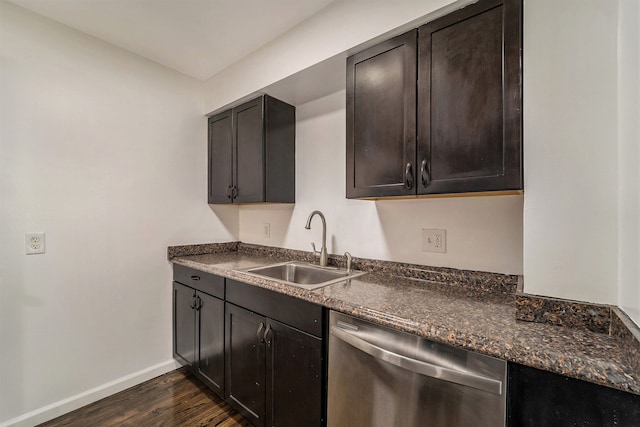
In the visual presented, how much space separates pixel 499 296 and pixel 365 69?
4.12 feet

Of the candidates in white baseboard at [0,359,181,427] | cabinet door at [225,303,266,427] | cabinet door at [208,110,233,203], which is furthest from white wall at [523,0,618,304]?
white baseboard at [0,359,181,427]

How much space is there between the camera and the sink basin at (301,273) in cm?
178

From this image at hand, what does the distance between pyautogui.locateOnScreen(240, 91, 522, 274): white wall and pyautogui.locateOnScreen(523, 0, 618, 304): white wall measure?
374 millimetres

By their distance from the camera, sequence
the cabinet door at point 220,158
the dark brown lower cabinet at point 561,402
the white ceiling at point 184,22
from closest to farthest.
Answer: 1. the dark brown lower cabinet at point 561,402
2. the white ceiling at point 184,22
3. the cabinet door at point 220,158

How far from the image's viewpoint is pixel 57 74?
5.77 ft

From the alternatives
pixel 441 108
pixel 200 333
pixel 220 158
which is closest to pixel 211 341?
pixel 200 333

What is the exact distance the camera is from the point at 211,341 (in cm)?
187

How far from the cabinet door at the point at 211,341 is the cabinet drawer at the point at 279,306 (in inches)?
7.8

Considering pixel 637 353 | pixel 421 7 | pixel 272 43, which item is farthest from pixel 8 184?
pixel 637 353

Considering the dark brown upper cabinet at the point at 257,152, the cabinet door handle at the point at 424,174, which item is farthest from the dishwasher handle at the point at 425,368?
the dark brown upper cabinet at the point at 257,152

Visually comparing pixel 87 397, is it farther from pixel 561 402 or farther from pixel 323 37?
pixel 323 37

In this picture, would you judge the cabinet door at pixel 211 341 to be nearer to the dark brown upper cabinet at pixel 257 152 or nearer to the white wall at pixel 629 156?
the dark brown upper cabinet at pixel 257 152

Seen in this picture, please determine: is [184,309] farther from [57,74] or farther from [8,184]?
[57,74]

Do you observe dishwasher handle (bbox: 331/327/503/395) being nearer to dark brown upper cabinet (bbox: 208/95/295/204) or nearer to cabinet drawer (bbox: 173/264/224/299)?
cabinet drawer (bbox: 173/264/224/299)
